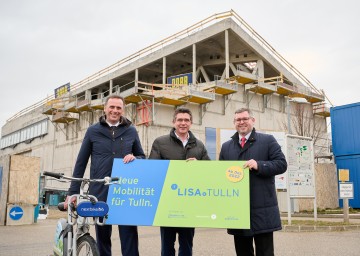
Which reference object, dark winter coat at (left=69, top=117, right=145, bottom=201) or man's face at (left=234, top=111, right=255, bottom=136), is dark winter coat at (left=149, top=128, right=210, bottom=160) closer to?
dark winter coat at (left=69, top=117, right=145, bottom=201)

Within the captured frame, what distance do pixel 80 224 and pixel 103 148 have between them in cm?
102

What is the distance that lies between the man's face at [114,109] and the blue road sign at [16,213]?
9.87 meters

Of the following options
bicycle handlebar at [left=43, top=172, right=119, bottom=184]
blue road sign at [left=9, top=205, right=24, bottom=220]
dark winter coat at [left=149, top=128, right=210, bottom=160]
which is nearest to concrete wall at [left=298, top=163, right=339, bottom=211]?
blue road sign at [left=9, top=205, right=24, bottom=220]

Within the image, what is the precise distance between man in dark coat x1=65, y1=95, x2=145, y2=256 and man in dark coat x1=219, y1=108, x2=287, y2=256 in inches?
43.8

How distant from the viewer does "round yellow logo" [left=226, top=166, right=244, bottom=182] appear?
13.4 ft

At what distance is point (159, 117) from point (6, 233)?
642 inches

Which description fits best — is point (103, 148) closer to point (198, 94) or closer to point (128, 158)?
point (128, 158)

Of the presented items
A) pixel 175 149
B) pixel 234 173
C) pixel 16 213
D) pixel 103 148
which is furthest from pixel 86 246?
pixel 16 213

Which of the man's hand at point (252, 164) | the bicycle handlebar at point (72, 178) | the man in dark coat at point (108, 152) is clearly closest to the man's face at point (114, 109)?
the man in dark coat at point (108, 152)

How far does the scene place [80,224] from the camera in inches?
147

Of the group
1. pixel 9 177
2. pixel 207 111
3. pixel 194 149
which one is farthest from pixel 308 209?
pixel 194 149

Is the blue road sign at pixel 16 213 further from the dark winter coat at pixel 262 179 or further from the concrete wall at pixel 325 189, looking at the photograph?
the concrete wall at pixel 325 189

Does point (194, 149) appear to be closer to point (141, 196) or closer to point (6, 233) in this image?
point (141, 196)

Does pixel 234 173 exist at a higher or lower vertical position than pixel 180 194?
higher
